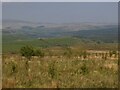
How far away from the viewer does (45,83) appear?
43.1ft

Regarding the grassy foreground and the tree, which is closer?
the grassy foreground

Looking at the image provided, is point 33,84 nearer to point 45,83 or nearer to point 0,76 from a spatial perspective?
point 45,83

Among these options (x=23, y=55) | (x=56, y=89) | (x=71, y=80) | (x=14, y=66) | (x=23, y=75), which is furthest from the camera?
(x=23, y=55)

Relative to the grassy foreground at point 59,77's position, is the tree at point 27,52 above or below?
above

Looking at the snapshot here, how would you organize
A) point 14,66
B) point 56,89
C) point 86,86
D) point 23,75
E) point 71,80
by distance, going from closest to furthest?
point 56,89 < point 86,86 < point 71,80 < point 23,75 < point 14,66

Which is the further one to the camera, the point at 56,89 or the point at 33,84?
the point at 33,84

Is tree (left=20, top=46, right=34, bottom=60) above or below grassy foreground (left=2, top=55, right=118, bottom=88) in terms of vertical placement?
above

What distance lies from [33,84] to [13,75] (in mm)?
2015

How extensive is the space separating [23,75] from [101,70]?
3786 millimetres

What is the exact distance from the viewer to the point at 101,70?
1722 centimetres

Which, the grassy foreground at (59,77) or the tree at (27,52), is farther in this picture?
the tree at (27,52)

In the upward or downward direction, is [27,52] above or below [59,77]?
above

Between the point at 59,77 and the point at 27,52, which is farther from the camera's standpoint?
the point at 27,52

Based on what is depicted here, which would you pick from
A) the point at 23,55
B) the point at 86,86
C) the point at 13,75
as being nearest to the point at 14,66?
the point at 13,75
